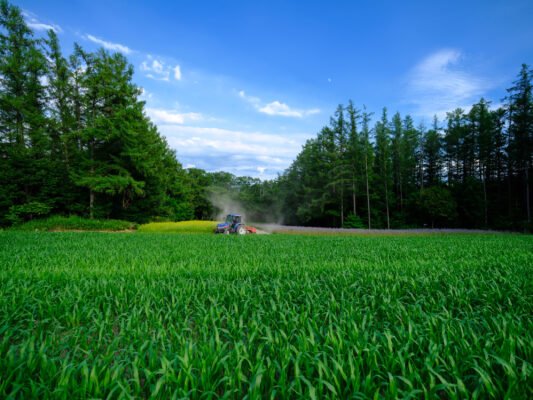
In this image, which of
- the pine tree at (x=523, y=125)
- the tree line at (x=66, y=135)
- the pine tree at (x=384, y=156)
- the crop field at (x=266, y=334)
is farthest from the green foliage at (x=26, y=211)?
the pine tree at (x=523, y=125)

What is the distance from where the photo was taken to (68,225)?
66.7 feet

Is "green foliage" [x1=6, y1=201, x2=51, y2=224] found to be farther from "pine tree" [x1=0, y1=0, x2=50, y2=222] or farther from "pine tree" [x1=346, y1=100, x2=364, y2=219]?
"pine tree" [x1=346, y1=100, x2=364, y2=219]

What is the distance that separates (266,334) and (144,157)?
2571 centimetres

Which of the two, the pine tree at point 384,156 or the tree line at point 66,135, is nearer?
the tree line at point 66,135

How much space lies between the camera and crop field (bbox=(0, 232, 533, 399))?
1.61 m

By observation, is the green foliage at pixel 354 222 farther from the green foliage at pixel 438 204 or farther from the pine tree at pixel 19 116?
the pine tree at pixel 19 116

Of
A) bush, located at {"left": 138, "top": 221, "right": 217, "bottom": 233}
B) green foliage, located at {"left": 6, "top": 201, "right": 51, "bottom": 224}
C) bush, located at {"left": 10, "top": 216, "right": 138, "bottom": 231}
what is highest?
green foliage, located at {"left": 6, "top": 201, "right": 51, "bottom": 224}

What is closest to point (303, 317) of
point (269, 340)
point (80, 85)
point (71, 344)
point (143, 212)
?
point (269, 340)

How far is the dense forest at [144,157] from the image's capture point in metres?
20.8

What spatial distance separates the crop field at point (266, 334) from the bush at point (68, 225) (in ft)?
53.6

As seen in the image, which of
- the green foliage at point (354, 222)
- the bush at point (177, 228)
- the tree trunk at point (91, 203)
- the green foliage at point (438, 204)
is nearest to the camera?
the bush at point (177, 228)

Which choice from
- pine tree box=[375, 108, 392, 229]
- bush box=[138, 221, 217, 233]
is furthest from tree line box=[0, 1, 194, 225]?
pine tree box=[375, 108, 392, 229]

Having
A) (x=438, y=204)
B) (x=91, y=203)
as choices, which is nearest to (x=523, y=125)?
(x=438, y=204)

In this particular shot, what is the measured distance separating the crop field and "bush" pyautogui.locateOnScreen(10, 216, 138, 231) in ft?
53.6
